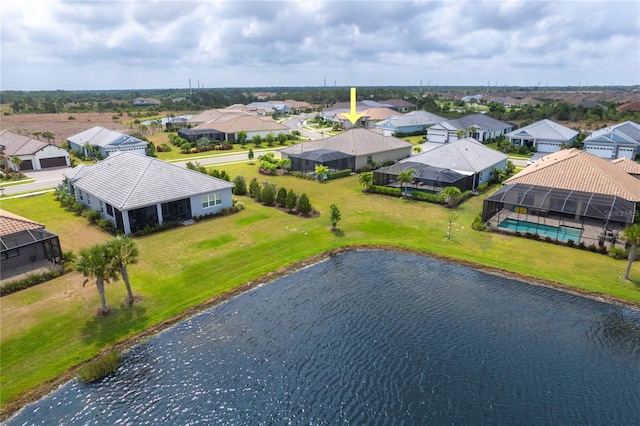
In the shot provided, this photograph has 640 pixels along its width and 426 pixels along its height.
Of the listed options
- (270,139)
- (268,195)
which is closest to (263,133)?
(270,139)

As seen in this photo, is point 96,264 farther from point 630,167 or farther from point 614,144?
point 614,144

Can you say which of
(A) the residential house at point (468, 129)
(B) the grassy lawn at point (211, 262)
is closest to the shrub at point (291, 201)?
(B) the grassy lawn at point (211, 262)

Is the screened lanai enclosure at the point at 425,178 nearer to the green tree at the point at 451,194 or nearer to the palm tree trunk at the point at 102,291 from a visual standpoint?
the green tree at the point at 451,194

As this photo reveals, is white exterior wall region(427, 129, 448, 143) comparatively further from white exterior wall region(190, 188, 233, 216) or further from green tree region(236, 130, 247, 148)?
white exterior wall region(190, 188, 233, 216)

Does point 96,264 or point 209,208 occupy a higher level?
point 96,264

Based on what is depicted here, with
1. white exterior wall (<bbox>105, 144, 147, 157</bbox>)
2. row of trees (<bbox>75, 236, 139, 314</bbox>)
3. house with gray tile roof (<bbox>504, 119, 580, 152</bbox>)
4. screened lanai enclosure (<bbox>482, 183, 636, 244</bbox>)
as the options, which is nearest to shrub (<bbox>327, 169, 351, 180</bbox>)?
screened lanai enclosure (<bbox>482, 183, 636, 244</bbox>)
